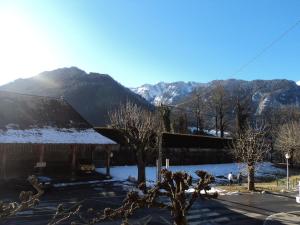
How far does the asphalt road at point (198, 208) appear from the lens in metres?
19.3

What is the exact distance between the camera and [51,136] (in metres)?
32.6

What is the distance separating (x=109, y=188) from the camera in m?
29.7

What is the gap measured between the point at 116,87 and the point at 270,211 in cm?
9138

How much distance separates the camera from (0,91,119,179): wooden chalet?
31156 mm

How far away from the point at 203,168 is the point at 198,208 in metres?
23.1

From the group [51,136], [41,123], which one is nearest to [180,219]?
[51,136]

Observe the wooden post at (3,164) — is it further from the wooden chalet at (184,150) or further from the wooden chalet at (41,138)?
the wooden chalet at (184,150)

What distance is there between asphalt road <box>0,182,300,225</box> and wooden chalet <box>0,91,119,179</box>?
4.43 m

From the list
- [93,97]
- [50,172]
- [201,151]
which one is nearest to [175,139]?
[201,151]

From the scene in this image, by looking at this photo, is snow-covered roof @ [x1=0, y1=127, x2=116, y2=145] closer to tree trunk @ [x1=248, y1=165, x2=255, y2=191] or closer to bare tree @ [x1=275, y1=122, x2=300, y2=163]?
tree trunk @ [x1=248, y1=165, x2=255, y2=191]

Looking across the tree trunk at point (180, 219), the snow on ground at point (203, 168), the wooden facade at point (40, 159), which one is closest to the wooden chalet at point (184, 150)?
the snow on ground at point (203, 168)

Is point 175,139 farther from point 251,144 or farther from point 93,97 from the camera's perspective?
point 93,97

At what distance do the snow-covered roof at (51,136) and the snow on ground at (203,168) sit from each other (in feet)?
12.7

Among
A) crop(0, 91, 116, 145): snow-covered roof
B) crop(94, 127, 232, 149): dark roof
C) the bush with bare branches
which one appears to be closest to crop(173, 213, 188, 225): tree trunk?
the bush with bare branches
